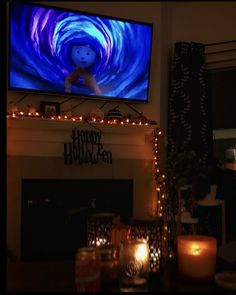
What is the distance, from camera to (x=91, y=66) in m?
2.85

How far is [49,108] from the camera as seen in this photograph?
2.77 m

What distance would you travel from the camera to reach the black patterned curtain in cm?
305

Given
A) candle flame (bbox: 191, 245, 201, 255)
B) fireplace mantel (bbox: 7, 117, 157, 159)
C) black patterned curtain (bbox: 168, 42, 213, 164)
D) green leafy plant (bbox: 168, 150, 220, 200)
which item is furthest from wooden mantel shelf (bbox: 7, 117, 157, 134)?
candle flame (bbox: 191, 245, 201, 255)

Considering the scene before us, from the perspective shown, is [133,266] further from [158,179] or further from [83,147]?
[158,179]

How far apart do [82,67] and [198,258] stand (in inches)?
86.8

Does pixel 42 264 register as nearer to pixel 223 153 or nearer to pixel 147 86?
pixel 147 86

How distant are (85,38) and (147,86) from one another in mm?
716

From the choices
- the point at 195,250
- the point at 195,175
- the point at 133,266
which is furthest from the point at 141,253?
the point at 195,175

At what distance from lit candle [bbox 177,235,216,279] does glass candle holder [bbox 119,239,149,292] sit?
0.15 meters

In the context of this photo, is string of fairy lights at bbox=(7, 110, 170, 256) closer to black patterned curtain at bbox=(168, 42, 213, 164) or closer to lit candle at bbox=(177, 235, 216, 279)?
black patterned curtain at bbox=(168, 42, 213, 164)

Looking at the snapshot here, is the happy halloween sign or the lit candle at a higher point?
the happy halloween sign

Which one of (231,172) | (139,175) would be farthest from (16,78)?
(231,172)

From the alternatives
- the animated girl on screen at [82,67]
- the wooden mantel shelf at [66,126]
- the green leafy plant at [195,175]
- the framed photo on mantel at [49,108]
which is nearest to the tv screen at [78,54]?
the animated girl on screen at [82,67]

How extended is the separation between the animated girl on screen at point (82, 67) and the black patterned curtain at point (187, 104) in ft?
2.48
